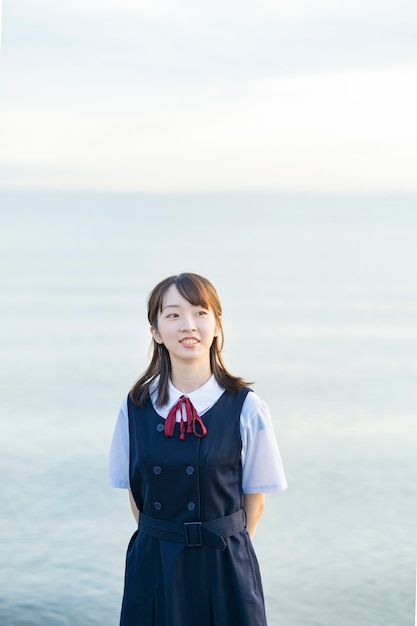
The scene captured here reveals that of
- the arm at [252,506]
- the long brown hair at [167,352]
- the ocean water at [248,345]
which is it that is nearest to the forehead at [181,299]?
the long brown hair at [167,352]

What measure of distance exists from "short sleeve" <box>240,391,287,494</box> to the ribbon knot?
3.1 inches

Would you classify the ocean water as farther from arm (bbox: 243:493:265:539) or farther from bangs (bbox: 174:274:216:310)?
bangs (bbox: 174:274:216:310)

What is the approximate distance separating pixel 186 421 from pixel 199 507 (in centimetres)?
15

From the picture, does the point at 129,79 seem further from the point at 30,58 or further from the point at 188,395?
the point at 188,395

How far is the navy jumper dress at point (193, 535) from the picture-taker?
4.95 ft

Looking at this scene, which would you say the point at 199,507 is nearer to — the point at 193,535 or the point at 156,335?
the point at 193,535

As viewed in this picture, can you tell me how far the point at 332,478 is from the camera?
3482 mm

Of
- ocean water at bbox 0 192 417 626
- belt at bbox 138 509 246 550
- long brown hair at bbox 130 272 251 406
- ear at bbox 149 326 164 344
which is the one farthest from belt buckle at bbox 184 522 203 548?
ocean water at bbox 0 192 417 626

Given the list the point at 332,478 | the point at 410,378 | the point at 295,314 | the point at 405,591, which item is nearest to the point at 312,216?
the point at 295,314

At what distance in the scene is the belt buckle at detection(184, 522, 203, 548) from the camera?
1.50 meters

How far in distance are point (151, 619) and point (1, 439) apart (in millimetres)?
2199

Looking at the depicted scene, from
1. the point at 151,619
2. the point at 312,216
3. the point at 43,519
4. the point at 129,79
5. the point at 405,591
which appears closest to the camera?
the point at 151,619

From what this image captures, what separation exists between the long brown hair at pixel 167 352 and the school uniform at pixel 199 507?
3 centimetres

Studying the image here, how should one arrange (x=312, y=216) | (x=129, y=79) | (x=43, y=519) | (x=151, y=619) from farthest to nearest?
(x=312, y=216) < (x=129, y=79) < (x=43, y=519) < (x=151, y=619)
